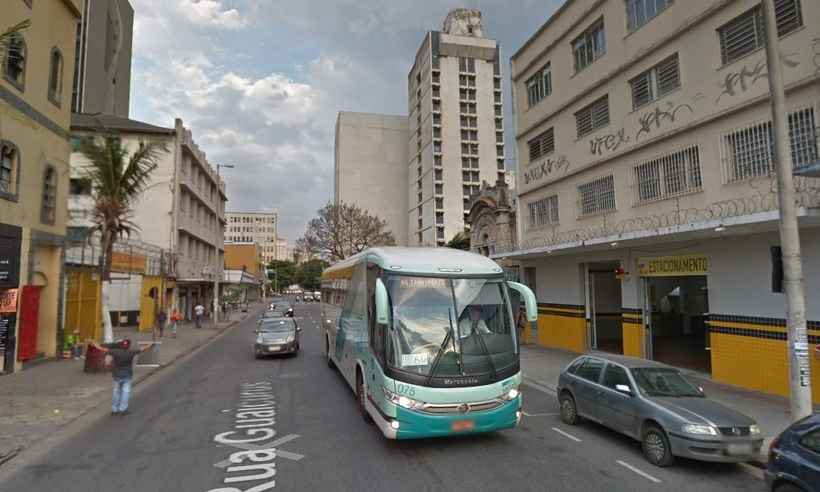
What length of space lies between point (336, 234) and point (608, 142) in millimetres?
36105

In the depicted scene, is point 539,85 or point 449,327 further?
point 539,85

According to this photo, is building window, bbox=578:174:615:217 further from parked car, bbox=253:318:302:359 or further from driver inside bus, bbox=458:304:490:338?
parked car, bbox=253:318:302:359

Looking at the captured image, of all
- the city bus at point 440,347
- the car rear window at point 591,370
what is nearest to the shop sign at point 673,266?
the car rear window at point 591,370

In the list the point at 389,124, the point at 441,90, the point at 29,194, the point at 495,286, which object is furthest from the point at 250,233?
the point at 495,286

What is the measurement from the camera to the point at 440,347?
24.3ft

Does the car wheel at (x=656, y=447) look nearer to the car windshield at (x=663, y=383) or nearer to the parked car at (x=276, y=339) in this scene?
the car windshield at (x=663, y=383)

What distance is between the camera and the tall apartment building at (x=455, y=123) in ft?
276

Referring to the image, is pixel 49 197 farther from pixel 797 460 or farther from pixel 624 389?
pixel 797 460

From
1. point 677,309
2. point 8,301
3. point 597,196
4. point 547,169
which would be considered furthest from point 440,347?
point 677,309

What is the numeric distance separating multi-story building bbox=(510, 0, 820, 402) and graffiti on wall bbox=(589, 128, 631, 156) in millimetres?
69

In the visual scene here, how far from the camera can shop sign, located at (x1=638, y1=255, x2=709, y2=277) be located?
13.5 meters

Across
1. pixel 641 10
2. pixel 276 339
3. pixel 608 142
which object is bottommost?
pixel 276 339

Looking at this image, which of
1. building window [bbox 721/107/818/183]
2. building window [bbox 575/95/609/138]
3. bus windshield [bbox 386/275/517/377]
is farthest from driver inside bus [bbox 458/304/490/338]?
building window [bbox 575/95/609/138]

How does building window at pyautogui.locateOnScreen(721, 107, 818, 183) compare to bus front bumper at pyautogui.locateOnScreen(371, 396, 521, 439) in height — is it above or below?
above
